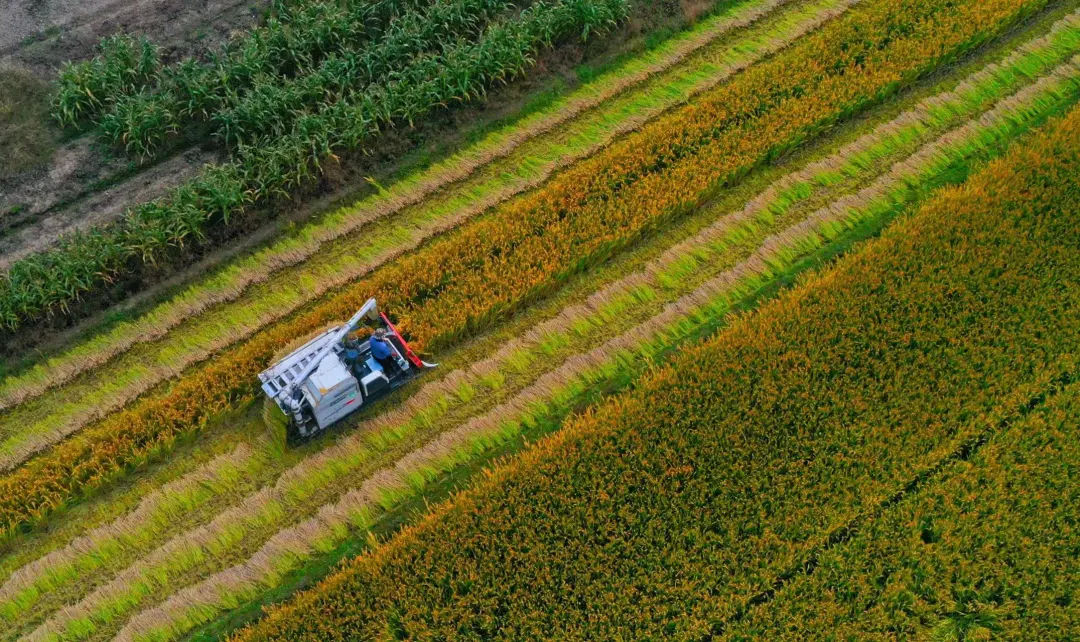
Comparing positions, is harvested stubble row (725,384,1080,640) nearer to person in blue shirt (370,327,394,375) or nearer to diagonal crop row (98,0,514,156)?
person in blue shirt (370,327,394,375)

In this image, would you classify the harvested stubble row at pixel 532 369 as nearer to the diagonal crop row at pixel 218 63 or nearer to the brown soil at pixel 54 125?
the brown soil at pixel 54 125

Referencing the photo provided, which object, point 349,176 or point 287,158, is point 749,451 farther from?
point 287,158

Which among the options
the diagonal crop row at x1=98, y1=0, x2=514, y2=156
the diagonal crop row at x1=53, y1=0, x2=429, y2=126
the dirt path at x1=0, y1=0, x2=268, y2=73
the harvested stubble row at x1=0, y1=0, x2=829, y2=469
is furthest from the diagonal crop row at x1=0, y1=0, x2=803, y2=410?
the dirt path at x1=0, y1=0, x2=268, y2=73

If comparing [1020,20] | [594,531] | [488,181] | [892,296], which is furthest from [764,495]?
[1020,20]

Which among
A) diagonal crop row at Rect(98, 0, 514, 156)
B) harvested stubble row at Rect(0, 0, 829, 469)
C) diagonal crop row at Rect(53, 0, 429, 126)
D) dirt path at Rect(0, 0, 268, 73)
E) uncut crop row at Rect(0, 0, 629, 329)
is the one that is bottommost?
harvested stubble row at Rect(0, 0, 829, 469)

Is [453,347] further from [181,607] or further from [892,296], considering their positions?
[892,296]

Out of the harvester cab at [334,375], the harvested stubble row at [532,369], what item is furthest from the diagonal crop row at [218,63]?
the harvested stubble row at [532,369]

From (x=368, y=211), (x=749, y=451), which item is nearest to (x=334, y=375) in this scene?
(x=368, y=211)
